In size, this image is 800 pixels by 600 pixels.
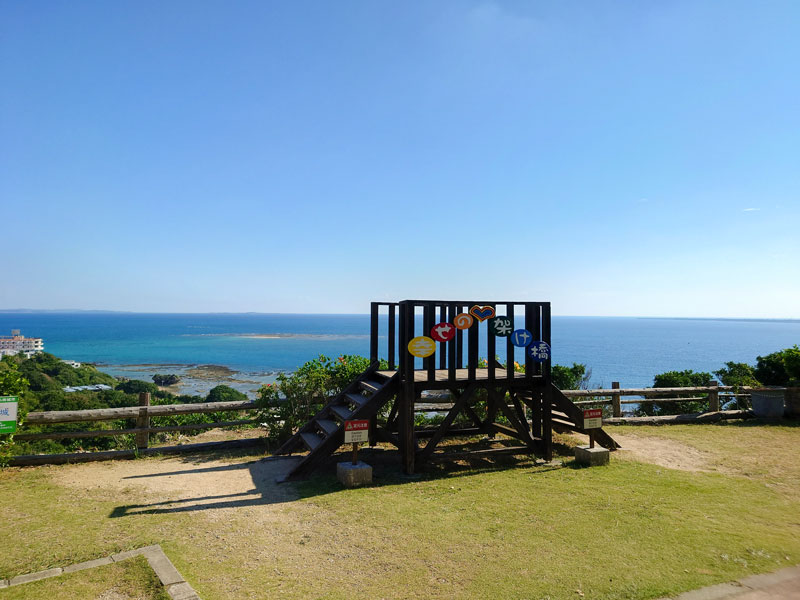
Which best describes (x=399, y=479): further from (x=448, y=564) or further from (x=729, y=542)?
(x=729, y=542)

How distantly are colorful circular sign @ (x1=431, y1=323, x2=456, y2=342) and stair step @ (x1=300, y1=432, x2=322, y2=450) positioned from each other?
274cm

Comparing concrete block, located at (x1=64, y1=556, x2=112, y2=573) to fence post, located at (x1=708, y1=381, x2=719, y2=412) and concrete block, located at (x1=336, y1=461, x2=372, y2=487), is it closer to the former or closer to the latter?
concrete block, located at (x1=336, y1=461, x2=372, y2=487)

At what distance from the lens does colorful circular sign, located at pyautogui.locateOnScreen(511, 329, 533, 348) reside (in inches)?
336

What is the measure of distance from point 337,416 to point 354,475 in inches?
63.5

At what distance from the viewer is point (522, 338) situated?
28.1ft

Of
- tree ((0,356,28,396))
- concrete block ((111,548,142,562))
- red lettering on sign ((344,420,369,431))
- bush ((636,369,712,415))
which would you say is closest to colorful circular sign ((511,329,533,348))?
red lettering on sign ((344,420,369,431))

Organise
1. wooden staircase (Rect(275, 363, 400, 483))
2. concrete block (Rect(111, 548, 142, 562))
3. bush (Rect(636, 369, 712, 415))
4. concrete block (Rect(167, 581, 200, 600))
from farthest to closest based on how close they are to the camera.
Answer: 1. bush (Rect(636, 369, 712, 415))
2. wooden staircase (Rect(275, 363, 400, 483))
3. concrete block (Rect(111, 548, 142, 562))
4. concrete block (Rect(167, 581, 200, 600))

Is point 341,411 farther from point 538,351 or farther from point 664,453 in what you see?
point 664,453

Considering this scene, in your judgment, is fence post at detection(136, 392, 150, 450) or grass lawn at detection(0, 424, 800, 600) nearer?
grass lawn at detection(0, 424, 800, 600)

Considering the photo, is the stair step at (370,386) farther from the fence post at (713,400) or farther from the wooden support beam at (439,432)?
the fence post at (713,400)

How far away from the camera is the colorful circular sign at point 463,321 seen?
8.17 m

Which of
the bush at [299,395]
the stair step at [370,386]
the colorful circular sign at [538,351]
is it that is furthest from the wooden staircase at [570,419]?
the bush at [299,395]

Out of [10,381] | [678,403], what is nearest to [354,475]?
[10,381]

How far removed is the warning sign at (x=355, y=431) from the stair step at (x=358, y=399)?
54cm
